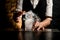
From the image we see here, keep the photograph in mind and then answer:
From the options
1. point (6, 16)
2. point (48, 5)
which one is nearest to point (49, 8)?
point (48, 5)

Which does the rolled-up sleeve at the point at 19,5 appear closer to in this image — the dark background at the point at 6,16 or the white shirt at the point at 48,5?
the white shirt at the point at 48,5

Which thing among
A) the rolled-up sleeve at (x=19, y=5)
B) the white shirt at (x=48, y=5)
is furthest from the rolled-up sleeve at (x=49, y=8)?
the rolled-up sleeve at (x=19, y=5)

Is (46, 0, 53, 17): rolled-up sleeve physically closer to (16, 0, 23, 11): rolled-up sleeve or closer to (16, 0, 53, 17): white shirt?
(16, 0, 53, 17): white shirt

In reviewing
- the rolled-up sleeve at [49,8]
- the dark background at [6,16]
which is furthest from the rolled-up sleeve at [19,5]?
the rolled-up sleeve at [49,8]

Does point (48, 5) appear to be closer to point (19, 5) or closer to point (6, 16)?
point (19, 5)

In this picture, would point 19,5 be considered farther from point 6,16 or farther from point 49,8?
point 49,8

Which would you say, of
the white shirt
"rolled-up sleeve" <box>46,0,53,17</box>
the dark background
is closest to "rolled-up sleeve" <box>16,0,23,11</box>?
the white shirt

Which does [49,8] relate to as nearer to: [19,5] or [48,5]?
[48,5]

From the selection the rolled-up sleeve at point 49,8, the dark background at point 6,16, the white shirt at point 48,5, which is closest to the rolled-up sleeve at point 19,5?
the white shirt at point 48,5

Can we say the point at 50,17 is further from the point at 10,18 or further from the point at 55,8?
the point at 10,18

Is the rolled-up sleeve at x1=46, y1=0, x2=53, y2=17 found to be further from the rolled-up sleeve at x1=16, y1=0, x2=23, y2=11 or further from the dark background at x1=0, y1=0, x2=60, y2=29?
the rolled-up sleeve at x1=16, y1=0, x2=23, y2=11

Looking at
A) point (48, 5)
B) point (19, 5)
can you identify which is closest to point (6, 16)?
point (19, 5)

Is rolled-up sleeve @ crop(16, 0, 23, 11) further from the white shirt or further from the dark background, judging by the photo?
the dark background

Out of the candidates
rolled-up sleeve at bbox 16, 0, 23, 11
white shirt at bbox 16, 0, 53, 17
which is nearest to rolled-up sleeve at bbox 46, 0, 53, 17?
white shirt at bbox 16, 0, 53, 17
